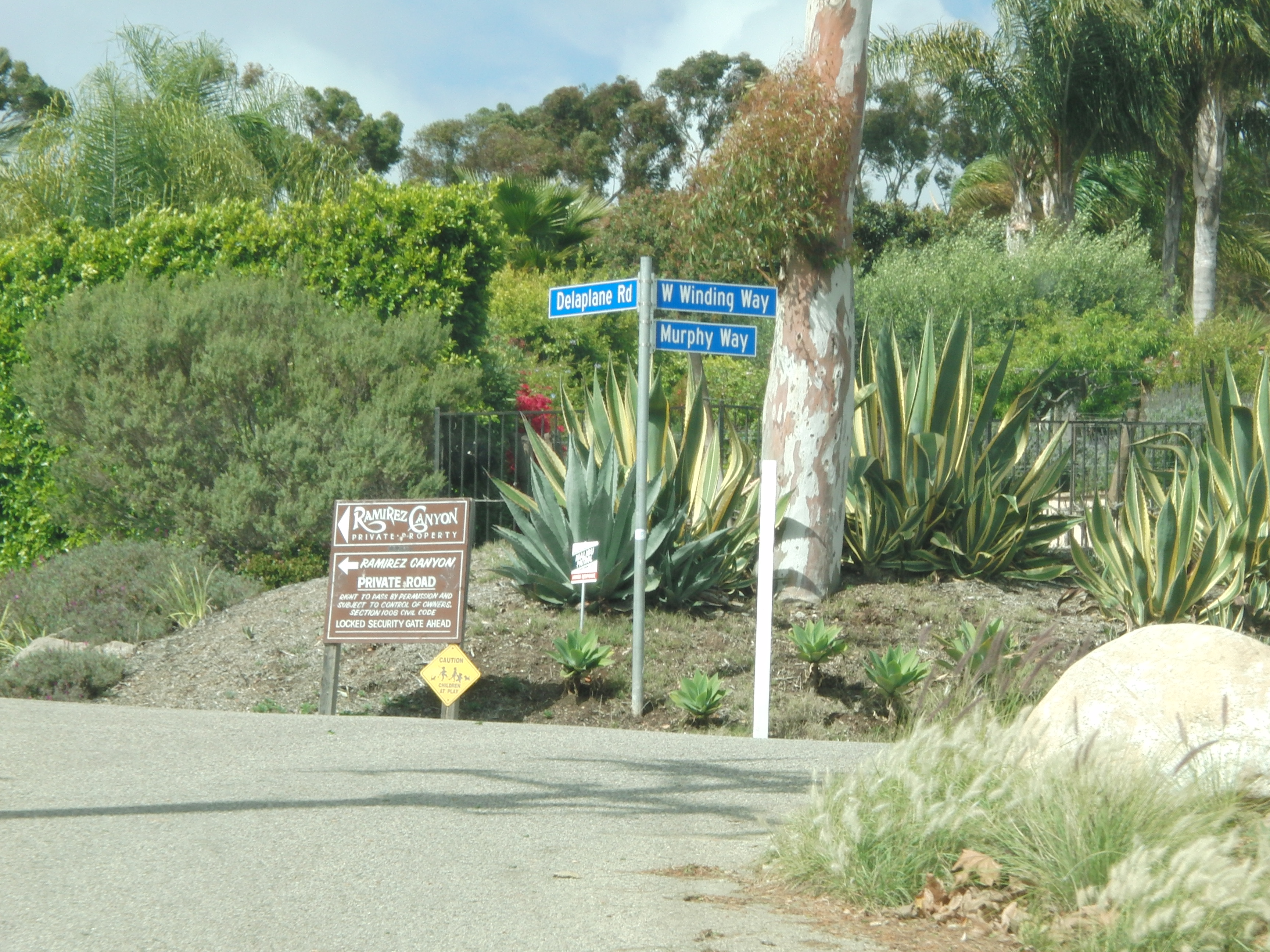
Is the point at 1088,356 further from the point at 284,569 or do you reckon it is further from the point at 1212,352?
the point at 284,569

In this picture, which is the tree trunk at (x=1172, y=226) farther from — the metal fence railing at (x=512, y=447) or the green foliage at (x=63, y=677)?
the green foliage at (x=63, y=677)

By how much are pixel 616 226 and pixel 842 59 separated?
18727 mm

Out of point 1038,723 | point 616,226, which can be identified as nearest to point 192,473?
point 1038,723

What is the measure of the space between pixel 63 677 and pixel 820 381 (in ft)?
19.0

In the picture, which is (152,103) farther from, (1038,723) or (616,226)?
(1038,723)

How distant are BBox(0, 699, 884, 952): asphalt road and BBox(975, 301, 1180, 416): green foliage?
1632 cm

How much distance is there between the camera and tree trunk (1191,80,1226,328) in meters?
26.2

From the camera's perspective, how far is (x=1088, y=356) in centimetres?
2216

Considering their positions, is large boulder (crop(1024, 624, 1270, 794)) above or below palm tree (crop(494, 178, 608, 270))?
below

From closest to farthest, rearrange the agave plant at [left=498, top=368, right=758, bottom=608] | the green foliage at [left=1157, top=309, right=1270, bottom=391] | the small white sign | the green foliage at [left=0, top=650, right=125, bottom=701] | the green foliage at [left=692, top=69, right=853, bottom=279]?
the small white sign, the green foliage at [left=0, top=650, right=125, bottom=701], the agave plant at [left=498, top=368, right=758, bottom=608], the green foliage at [left=692, top=69, right=853, bottom=279], the green foliage at [left=1157, top=309, right=1270, bottom=391]

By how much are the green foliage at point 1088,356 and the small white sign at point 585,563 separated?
47.2ft

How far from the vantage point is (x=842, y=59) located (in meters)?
9.93

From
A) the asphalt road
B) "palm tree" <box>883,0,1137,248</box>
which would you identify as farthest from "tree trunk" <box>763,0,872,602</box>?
"palm tree" <box>883,0,1137,248</box>

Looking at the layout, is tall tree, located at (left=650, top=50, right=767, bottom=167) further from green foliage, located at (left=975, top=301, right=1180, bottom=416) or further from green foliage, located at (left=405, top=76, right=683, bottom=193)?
green foliage, located at (left=975, top=301, right=1180, bottom=416)
